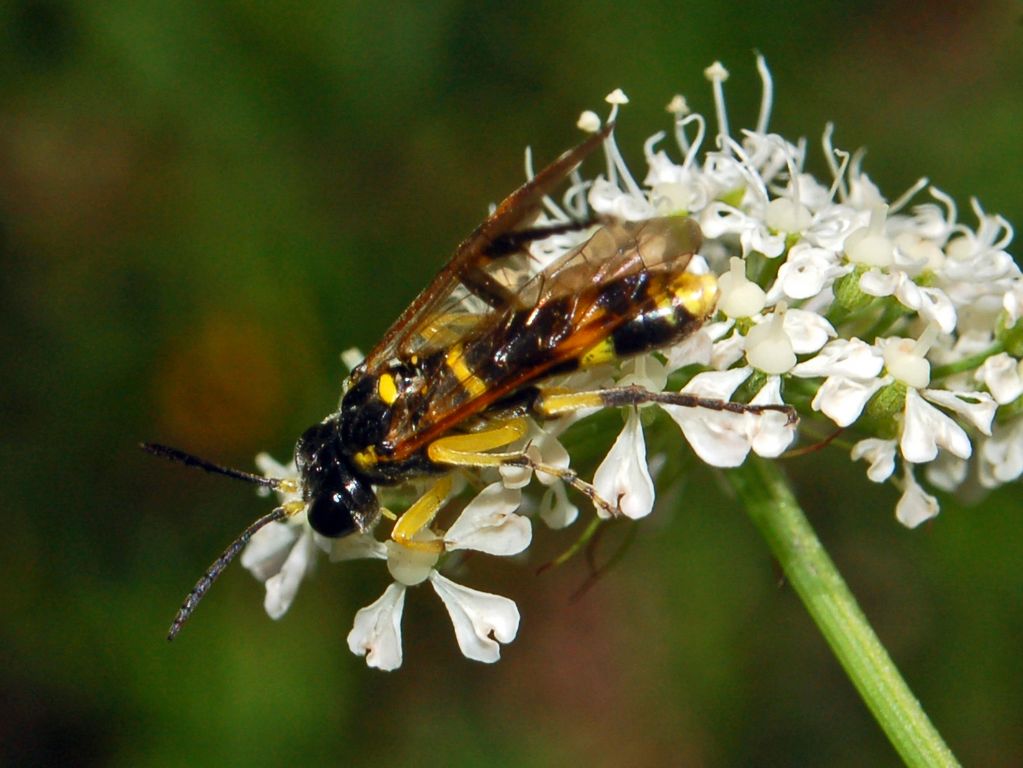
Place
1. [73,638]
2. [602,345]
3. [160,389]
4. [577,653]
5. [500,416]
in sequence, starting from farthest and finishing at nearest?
[577,653], [160,389], [73,638], [500,416], [602,345]

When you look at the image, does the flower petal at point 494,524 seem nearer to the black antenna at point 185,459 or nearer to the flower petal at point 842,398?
the black antenna at point 185,459

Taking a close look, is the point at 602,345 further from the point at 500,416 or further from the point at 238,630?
the point at 238,630

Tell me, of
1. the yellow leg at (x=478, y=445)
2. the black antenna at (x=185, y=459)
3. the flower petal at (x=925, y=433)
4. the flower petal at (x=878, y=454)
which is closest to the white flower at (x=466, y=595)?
the yellow leg at (x=478, y=445)

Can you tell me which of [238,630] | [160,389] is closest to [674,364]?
[238,630]

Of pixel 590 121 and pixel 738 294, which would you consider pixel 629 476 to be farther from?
pixel 590 121

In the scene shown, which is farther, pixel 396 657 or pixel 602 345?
pixel 396 657

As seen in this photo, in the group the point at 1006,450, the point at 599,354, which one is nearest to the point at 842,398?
the point at 599,354

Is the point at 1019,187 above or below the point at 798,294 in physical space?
below
